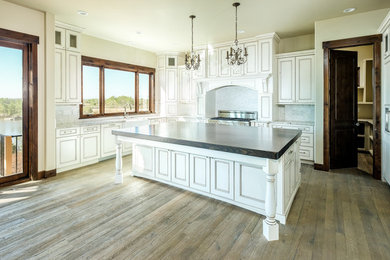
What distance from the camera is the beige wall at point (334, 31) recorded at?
4078 millimetres

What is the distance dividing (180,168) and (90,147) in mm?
2546

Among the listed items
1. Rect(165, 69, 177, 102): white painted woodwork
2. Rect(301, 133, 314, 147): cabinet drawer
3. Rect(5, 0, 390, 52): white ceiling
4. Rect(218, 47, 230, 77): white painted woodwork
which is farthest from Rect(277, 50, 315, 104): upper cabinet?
Rect(165, 69, 177, 102): white painted woodwork

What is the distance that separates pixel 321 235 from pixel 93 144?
4476 millimetres

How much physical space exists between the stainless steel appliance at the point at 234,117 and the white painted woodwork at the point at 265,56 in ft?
3.89

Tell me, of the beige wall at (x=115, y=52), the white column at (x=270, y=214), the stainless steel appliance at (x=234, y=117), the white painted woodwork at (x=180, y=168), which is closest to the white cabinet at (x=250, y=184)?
the white column at (x=270, y=214)

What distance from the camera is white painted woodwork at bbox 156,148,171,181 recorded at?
365 centimetres

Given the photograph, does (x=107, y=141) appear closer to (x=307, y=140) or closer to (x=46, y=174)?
(x=46, y=174)

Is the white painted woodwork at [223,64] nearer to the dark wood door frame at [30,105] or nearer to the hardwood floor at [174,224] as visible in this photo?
the hardwood floor at [174,224]

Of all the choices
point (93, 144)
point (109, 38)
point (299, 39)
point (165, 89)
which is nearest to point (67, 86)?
point (93, 144)

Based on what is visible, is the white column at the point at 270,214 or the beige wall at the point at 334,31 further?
the beige wall at the point at 334,31

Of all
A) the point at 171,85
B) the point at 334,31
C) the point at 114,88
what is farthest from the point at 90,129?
the point at 334,31

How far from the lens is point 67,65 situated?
4617mm

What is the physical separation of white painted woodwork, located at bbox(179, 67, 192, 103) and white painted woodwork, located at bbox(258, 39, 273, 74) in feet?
7.55

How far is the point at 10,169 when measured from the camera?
3863mm
